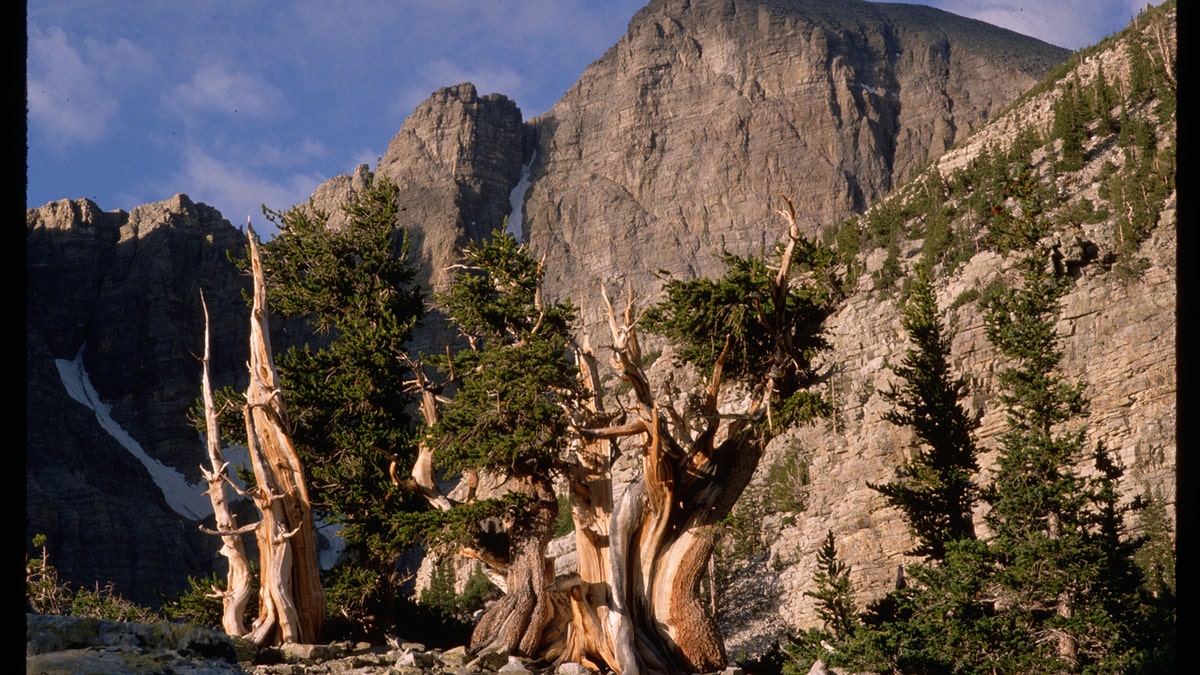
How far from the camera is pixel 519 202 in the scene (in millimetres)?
→ 127250

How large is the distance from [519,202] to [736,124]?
28.7 metres

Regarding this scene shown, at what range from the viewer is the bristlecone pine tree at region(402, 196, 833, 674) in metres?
18.5

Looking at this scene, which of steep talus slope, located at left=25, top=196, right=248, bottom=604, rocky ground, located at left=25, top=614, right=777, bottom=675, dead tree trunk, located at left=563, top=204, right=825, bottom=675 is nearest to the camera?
rocky ground, located at left=25, top=614, right=777, bottom=675

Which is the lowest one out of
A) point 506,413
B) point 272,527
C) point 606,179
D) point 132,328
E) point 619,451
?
point 272,527

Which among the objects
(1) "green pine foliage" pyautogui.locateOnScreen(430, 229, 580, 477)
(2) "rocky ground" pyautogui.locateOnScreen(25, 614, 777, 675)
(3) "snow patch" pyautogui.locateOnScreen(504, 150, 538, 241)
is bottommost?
(2) "rocky ground" pyautogui.locateOnScreen(25, 614, 777, 675)

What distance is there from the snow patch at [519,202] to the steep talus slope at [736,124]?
1.21 meters

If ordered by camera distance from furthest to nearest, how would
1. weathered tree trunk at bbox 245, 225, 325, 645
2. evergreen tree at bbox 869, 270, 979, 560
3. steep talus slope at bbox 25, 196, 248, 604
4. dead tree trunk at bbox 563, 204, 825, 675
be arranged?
1. steep talus slope at bbox 25, 196, 248, 604
2. evergreen tree at bbox 869, 270, 979, 560
3. weathered tree trunk at bbox 245, 225, 325, 645
4. dead tree trunk at bbox 563, 204, 825, 675

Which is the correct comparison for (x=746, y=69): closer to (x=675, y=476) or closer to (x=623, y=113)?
(x=623, y=113)

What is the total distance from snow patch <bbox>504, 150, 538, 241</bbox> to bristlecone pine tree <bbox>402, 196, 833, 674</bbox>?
101949 millimetres

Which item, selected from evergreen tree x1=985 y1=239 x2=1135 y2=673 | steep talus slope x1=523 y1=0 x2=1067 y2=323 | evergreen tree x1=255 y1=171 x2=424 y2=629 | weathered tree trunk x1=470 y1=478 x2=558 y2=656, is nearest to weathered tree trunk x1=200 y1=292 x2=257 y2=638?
evergreen tree x1=255 y1=171 x2=424 y2=629

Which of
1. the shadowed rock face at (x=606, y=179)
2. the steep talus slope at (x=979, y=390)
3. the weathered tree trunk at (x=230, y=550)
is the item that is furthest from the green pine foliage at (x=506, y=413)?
the shadowed rock face at (x=606, y=179)

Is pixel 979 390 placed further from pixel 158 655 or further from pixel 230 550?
pixel 158 655

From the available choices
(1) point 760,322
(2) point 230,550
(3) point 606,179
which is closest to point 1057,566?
(1) point 760,322

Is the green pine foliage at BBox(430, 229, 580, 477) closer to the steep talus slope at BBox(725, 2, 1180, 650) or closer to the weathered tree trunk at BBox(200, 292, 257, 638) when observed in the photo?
the weathered tree trunk at BBox(200, 292, 257, 638)
